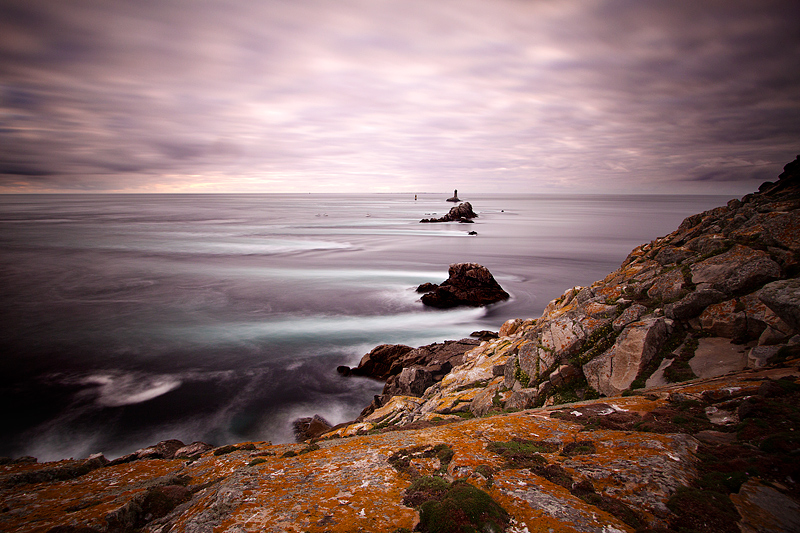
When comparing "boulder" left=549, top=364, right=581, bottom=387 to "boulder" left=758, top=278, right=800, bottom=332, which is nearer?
"boulder" left=758, top=278, right=800, bottom=332

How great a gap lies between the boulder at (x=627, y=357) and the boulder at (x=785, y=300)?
249cm

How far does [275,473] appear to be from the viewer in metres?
7.79

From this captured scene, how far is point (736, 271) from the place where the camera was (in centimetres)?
1108

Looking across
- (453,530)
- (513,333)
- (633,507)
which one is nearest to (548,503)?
(633,507)

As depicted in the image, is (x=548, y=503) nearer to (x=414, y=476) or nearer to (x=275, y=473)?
(x=414, y=476)

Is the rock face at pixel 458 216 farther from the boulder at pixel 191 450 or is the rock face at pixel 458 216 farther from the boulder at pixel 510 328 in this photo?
the boulder at pixel 191 450

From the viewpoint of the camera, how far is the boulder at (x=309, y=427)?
17.3 metres

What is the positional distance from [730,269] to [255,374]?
24740mm

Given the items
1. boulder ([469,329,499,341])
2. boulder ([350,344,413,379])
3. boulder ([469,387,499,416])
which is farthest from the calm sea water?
boulder ([469,387,499,416])

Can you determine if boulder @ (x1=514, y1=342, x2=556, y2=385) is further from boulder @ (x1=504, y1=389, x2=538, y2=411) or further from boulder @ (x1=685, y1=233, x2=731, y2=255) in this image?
boulder @ (x1=685, y1=233, x2=731, y2=255)

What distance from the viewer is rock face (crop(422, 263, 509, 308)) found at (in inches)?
1443

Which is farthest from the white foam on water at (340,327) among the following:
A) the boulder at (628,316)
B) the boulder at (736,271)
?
the boulder at (736,271)

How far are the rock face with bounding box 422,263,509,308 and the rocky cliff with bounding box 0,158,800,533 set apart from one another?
22747mm

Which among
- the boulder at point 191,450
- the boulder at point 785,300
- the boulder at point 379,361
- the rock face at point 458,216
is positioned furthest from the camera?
the rock face at point 458,216
